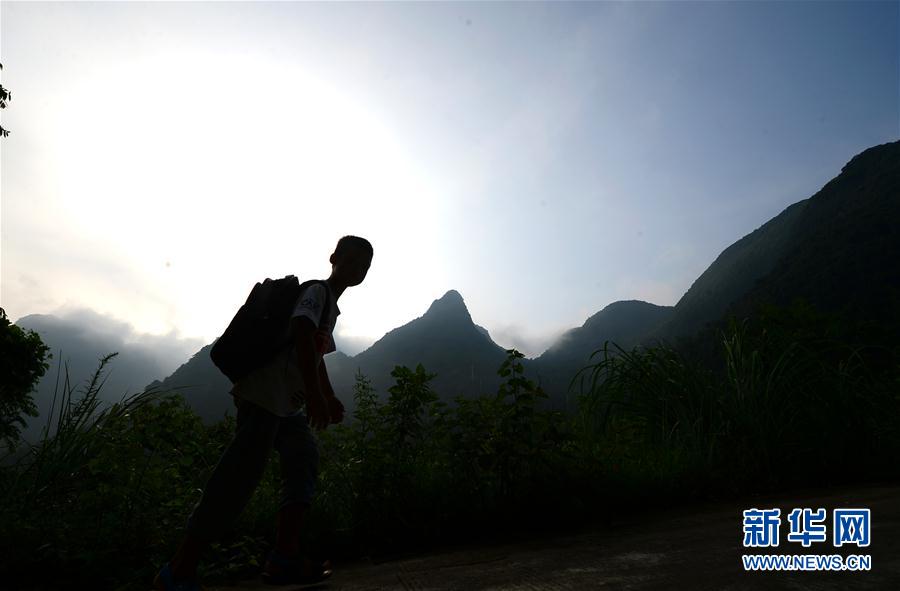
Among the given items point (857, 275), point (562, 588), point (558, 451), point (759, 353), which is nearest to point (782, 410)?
point (759, 353)

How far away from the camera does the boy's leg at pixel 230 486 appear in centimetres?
194

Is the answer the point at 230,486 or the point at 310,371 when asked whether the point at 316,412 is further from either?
the point at 230,486

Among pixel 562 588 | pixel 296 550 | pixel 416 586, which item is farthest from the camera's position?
pixel 296 550

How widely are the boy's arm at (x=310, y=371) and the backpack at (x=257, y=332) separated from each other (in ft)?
0.37

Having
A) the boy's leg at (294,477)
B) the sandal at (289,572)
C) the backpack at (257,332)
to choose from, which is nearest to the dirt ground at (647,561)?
the sandal at (289,572)

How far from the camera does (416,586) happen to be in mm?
2008

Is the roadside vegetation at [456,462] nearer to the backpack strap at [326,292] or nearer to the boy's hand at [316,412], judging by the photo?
the boy's hand at [316,412]

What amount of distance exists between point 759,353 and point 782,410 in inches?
24.1

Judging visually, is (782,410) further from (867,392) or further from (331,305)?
(331,305)

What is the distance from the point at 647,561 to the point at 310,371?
1.60 m

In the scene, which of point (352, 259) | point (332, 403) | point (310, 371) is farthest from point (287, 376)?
point (352, 259)

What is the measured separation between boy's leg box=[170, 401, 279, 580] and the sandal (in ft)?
1.18

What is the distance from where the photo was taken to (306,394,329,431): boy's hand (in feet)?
6.93

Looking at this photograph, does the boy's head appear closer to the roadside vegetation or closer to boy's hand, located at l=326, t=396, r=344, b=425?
boy's hand, located at l=326, t=396, r=344, b=425
